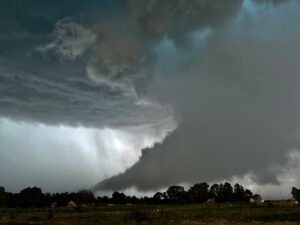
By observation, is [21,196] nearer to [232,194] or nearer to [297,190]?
[232,194]

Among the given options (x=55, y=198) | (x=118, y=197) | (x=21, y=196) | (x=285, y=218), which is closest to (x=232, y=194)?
(x=118, y=197)

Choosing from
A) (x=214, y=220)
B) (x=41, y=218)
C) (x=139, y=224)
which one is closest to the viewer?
(x=139, y=224)

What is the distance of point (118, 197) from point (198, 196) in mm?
32085

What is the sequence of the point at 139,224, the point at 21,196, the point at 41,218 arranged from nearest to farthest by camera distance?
the point at 139,224 < the point at 41,218 < the point at 21,196

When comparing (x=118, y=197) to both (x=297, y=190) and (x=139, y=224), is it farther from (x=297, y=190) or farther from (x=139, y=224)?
(x=139, y=224)

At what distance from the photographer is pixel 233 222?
192 ft

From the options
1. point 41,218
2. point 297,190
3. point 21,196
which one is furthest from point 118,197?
point 41,218

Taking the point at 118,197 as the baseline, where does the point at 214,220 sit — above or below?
below

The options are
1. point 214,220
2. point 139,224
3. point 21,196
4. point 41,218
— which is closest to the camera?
point 139,224

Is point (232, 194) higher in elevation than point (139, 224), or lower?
higher

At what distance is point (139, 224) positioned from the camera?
56688mm

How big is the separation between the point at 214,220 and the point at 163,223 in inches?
284

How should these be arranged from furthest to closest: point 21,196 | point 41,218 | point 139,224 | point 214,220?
point 21,196
point 41,218
point 214,220
point 139,224

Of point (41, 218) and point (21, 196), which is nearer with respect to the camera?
point (41, 218)
